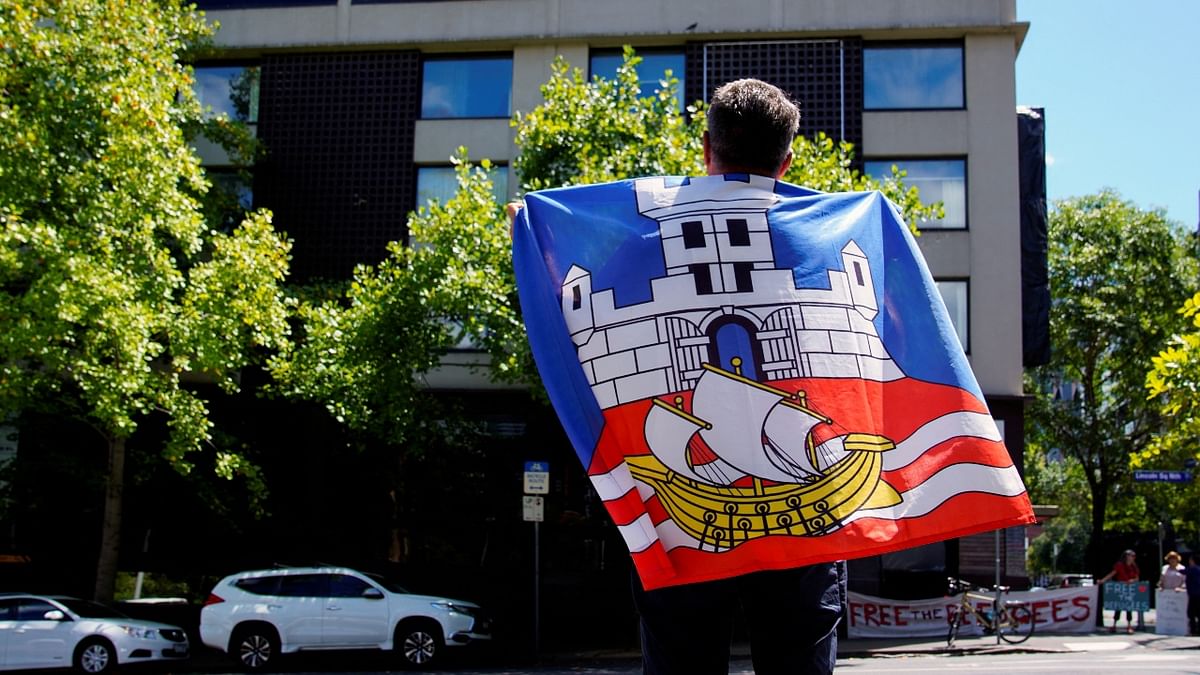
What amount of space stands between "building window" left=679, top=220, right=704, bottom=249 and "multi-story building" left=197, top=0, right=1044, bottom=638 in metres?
20.5

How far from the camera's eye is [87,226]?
17.2 metres

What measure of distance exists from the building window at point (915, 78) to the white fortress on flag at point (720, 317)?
22264mm

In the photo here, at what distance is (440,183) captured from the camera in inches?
960

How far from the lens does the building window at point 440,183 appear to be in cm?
2384

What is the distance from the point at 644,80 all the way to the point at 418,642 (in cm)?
1221

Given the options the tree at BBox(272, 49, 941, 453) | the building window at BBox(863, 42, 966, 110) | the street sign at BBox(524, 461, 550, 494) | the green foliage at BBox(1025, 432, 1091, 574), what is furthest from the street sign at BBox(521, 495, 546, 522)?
the green foliage at BBox(1025, 432, 1091, 574)

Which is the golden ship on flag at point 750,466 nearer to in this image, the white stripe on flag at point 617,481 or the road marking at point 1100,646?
the white stripe on flag at point 617,481

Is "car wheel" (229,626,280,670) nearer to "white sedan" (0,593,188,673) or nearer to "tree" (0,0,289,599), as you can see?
"white sedan" (0,593,188,673)

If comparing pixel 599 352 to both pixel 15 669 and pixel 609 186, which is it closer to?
pixel 609 186

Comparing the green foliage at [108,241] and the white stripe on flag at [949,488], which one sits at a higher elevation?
the green foliage at [108,241]

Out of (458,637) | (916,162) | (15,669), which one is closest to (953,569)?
(916,162)

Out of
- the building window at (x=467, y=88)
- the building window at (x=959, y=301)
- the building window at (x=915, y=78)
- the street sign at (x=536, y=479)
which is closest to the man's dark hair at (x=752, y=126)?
the street sign at (x=536, y=479)

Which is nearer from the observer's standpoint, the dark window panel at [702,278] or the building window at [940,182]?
the dark window panel at [702,278]

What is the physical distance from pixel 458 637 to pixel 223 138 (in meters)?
11.4
